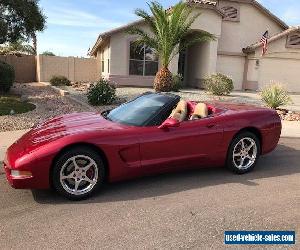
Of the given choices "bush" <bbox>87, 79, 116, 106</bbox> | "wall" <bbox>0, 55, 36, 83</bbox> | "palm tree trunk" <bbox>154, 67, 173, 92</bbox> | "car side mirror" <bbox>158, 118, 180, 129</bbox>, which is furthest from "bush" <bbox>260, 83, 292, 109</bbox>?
"wall" <bbox>0, 55, 36, 83</bbox>

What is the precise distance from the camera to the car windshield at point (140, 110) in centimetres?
547

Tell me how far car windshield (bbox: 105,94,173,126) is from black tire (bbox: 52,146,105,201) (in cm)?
85

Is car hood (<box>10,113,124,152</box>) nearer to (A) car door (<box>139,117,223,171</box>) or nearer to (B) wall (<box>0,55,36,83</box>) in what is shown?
(A) car door (<box>139,117,223,171</box>)

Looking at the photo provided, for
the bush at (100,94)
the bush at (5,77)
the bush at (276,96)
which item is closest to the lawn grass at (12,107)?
the bush at (100,94)

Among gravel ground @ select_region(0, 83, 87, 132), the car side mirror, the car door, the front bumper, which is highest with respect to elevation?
the car side mirror

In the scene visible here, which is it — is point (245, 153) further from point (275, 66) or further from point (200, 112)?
point (275, 66)

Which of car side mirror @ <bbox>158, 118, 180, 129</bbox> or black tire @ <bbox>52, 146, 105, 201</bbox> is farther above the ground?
car side mirror @ <bbox>158, 118, 180, 129</bbox>

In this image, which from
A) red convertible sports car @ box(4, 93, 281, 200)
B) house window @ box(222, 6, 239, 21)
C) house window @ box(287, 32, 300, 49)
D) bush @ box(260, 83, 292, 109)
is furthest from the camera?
house window @ box(222, 6, 239, 21)

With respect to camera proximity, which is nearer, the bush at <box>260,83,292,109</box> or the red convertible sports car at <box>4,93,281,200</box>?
the red convertible sports car at <box>4,93,281,200</box>

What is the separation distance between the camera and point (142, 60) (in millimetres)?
21984

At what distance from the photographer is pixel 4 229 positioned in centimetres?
404

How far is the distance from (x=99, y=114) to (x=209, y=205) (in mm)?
2425

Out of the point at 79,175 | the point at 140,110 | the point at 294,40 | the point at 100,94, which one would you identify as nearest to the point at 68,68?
the point at 100,94

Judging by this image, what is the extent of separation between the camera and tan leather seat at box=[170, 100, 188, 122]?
218 inches
